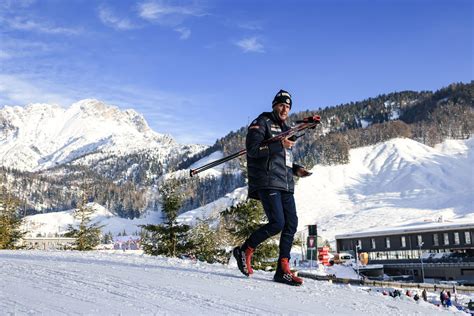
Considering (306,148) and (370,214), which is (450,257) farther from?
(306,148)

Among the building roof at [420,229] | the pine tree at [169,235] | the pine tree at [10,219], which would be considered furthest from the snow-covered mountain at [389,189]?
the pine tree at [169,235]

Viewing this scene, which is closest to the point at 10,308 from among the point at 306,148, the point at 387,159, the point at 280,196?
the point at 280,196

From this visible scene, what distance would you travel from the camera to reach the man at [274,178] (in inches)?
261

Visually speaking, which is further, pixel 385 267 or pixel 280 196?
pixel 385 267

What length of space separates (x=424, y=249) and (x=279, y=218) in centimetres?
6482

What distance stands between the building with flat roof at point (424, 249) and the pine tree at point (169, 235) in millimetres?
36284

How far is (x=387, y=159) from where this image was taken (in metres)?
171

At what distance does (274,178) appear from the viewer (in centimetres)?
666

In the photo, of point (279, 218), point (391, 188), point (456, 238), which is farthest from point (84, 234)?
point (391, 188)

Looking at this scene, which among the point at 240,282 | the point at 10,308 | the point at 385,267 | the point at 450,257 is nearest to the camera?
the point at 10,308

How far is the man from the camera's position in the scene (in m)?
6.63

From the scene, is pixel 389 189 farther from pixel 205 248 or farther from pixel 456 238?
pixel 205 248

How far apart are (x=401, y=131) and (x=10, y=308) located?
Result: 667ft

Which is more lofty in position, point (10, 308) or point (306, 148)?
point (306, 148)
